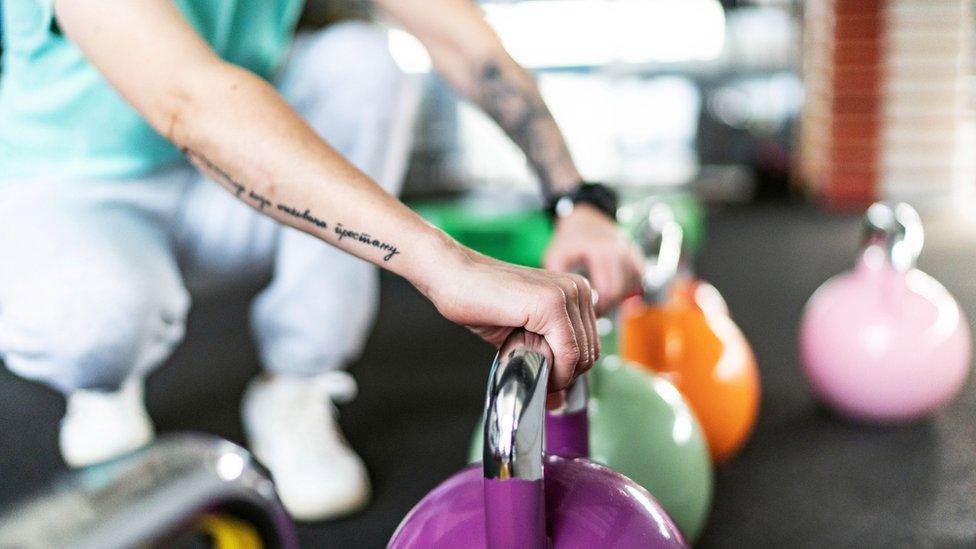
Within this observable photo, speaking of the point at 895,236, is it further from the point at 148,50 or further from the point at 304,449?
the point at 148,50

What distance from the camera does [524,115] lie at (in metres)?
1.22

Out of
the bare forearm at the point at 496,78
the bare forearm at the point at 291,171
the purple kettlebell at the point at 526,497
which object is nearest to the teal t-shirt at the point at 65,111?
the bare forearm at the point at 496,78

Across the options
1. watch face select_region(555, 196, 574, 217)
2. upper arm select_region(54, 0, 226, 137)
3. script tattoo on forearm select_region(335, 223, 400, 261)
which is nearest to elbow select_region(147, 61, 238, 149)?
upper arm select_region(54, 0, 226, 137)

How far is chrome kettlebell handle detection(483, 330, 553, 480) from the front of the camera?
60 centimetres

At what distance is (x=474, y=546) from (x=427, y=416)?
1.16 m

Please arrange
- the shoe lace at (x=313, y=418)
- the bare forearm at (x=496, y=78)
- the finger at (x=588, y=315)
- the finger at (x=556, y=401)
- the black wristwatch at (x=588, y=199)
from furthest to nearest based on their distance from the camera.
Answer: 1. the shoe lace at (x=313, y=418)
2. the bare forearm at (x=496, y=78)
3. the black wristwatch at (x=588, y=199)
4. the finger at (x=556, y=401)
5. the finger at (x=588, y=315)

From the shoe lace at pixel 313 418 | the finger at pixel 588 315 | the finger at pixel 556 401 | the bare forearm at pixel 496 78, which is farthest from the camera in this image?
the shoe lace at pixel 313 418

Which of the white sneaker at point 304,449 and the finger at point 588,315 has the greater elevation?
the finger at point 588,315

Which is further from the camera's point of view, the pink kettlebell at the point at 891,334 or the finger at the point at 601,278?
the pink kettlebell at the point at 891,334

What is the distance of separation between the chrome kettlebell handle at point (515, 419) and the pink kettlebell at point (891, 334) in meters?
1.15

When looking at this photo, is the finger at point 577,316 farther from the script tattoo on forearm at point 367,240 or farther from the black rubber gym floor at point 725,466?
the black rubber gym floor at point 725,466

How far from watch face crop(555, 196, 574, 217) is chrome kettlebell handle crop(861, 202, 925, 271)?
0.74m

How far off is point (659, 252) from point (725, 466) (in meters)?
0.37

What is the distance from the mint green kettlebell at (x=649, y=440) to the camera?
1047 millimetres
